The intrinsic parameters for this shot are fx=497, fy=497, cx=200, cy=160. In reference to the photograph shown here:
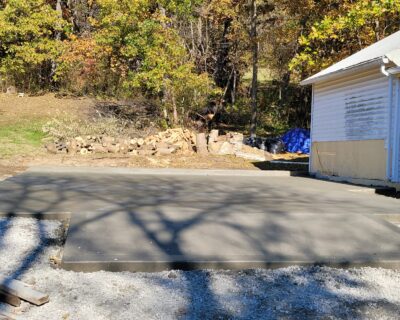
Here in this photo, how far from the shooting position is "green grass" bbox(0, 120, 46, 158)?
16.0 meters

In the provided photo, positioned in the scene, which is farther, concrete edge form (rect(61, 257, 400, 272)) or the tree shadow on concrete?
concrete edge form (rect(61, 257, 400, 272))

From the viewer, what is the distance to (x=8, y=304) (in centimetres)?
350

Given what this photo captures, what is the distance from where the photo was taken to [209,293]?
12.5 ft

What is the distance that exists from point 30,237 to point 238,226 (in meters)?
2.21

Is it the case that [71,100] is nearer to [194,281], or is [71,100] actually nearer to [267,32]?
[267,32]

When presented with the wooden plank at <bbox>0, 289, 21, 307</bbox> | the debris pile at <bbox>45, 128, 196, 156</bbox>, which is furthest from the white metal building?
the wooden plank at <bbox>0, 289, 21, 307</bbox>

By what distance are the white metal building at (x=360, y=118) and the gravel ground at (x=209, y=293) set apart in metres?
6.29

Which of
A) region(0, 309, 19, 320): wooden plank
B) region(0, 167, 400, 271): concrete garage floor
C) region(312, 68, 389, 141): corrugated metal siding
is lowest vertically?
region(0, 309, 19, 320): wooden plank

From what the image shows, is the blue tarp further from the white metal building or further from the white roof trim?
the white roof trim

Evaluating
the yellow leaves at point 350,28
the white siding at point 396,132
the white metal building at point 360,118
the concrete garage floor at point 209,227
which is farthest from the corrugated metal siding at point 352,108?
the yellow leaves at point 350,28

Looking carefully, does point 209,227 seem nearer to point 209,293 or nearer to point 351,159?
point 209,293

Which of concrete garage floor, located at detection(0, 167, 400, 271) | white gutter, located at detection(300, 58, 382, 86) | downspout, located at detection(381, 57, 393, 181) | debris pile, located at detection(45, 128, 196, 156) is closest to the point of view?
concrete garage floor, located at detection(0, 167, 400, 271)

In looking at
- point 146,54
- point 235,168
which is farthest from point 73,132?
point 235,168

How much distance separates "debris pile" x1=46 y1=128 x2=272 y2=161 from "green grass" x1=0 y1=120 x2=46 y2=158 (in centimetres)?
81
